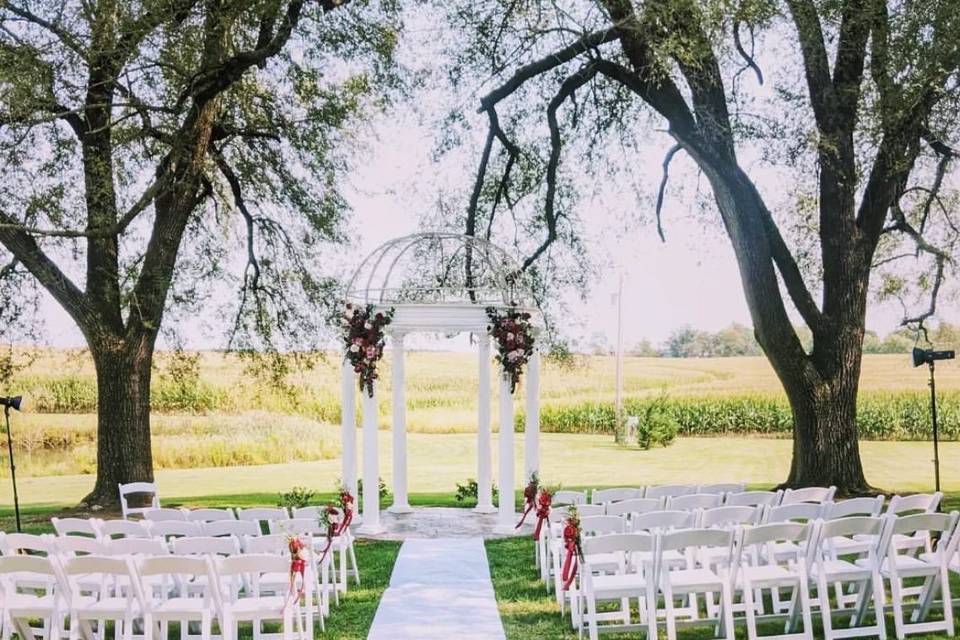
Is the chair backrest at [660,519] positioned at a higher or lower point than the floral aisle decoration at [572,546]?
higher

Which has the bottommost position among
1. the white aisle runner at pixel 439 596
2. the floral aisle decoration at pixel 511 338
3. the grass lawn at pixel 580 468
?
the grass lawn at pixel 580 468

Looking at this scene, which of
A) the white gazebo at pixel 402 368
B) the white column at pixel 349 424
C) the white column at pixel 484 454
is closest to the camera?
the white gazebo at pixel 402 368

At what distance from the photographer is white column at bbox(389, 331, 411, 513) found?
13.1 metres

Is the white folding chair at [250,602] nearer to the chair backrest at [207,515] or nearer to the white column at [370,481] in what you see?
the chair backrest at [207,515]

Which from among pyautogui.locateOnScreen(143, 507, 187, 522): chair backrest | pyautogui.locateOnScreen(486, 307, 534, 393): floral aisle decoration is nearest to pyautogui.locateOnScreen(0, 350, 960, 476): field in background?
pyautogui.locateOnScreen(486, 307, 534, 393): floral aisle decoration

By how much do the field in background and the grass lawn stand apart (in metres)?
0.43

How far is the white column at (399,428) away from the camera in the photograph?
1305 cm

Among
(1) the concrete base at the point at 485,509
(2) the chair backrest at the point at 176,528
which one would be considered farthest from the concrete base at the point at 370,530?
(2) the chair backrest at the point at 176,528

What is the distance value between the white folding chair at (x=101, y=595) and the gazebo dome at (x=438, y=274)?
5245mm

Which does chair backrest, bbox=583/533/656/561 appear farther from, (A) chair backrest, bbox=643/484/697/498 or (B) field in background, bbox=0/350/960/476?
(B) field in background, bbox=0/350/960/476

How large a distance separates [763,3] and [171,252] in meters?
8.90

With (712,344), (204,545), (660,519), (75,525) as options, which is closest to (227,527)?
(204,545)

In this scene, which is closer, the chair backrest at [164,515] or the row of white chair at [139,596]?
the row of white chair at [139,596]

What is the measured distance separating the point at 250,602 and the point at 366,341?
5.68 m
